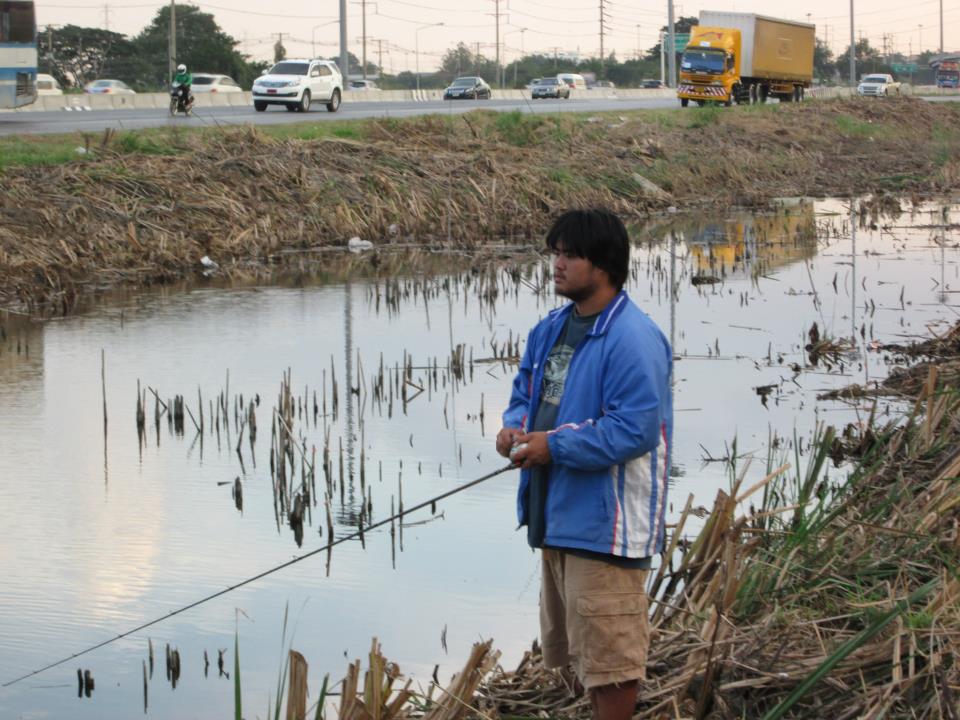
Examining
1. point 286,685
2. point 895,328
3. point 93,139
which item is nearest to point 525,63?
A: point 93,139

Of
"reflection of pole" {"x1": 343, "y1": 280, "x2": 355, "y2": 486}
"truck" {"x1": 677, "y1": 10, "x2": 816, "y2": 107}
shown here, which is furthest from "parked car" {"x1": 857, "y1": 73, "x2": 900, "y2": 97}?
"reflection of pole" {"x1": 343, "y1": 280, "x2": 355, "y2": 486}

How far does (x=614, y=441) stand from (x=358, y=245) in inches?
A: 669

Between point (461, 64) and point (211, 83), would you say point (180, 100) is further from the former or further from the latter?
point (461, 64)

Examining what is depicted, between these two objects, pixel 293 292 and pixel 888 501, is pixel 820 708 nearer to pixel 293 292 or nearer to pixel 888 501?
pixel 888 501

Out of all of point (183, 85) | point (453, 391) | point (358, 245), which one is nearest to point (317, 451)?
point (453, 391)

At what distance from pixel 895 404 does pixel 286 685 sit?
552cm

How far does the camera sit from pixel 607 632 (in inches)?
161

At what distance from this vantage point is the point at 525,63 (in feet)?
421

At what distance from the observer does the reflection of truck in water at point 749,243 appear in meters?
18.3

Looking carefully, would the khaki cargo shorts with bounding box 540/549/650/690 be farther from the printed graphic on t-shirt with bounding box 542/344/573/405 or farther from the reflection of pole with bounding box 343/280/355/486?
the reflection of pole with bounding box 343/280/355/486

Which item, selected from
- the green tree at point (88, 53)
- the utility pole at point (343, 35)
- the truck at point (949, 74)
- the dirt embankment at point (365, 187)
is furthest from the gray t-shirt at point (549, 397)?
the truck at point (949, 74)

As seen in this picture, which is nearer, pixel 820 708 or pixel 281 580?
pixel 820 708

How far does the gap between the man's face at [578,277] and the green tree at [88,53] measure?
261 feet

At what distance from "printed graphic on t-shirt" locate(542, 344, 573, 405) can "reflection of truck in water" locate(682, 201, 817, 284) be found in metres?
12.8
